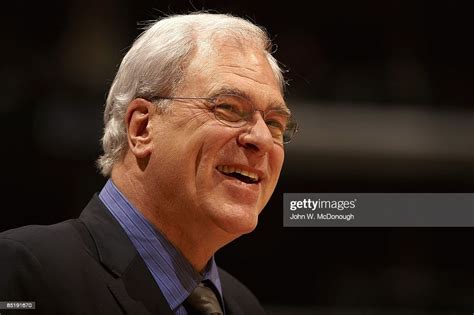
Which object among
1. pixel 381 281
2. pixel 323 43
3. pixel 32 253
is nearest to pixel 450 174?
pixel 381 281

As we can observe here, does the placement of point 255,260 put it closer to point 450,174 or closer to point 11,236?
point 450,174

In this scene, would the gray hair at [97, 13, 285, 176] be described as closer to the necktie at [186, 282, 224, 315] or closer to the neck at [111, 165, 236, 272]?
the neck at [111, 165, 236, 272]

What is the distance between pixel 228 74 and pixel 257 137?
177 millimetres

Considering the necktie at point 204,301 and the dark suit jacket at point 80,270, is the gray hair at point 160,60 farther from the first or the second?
the necktie at point 204,301

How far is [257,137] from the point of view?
74.7 inches

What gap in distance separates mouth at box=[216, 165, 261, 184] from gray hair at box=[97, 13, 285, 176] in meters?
0.22

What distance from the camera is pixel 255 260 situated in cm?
265

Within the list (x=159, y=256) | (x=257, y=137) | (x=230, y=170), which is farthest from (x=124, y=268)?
(x=257, y=137)

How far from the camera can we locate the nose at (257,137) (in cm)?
189

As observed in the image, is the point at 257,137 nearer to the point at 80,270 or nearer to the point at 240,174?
the point at 240,174

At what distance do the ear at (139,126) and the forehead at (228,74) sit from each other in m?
0.11

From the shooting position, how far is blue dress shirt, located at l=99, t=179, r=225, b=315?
74.8 inches

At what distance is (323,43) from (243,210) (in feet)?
3.58

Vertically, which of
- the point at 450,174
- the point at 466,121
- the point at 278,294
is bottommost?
the point at 278,294
